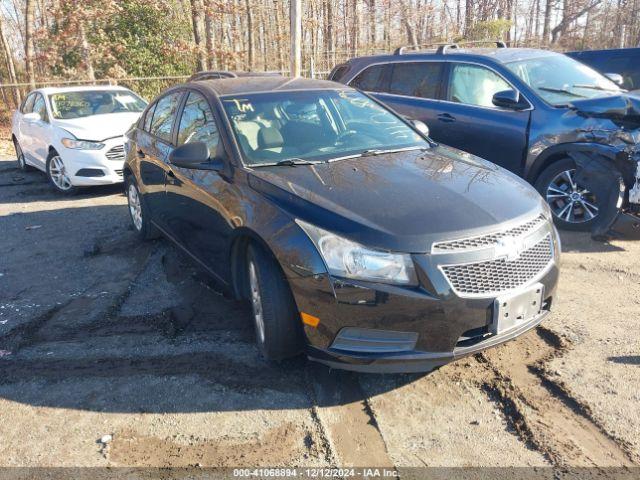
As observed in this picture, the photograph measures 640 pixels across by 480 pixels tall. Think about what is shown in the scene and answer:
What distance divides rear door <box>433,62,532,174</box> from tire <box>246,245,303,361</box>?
151 inches

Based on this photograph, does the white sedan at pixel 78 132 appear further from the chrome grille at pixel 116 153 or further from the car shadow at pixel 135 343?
the car shadow at pixel 135 343

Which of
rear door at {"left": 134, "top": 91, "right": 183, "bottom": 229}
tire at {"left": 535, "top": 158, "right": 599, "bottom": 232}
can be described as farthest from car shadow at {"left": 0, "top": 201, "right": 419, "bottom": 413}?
tire at {"left": 535, "top": 158, "right": 599, "bottom": 232}

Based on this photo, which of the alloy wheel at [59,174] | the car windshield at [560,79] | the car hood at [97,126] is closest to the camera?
the car windshield at [560,79]

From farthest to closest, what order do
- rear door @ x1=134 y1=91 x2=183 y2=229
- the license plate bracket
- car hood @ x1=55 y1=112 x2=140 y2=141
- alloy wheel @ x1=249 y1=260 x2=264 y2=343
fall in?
car hood @ x1=55 y1=112 x2=140 y2=141
rear door @ x1=134 y1=91 x2=183 y2=229
alloy wheel @ x1=249 y1=260 x2=264 y2=343
the license plate bracket

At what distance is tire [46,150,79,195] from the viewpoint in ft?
27.7

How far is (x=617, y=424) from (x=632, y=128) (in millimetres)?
3473

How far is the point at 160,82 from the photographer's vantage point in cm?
1830

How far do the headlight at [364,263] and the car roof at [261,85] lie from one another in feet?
6.65

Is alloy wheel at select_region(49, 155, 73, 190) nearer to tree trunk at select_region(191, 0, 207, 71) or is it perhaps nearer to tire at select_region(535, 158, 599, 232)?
tire at select_region(535, 158, 599, 232)

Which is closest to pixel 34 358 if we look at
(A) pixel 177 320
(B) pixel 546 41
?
(A) pixel 177 320

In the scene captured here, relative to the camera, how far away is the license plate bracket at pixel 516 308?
2.83 meters

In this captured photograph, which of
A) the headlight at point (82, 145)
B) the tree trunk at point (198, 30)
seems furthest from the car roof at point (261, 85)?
the tree trunk at point (198, 30)

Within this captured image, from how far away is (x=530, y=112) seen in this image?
19.2ft

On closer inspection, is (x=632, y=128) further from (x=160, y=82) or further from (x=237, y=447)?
(x=160, y=82)
